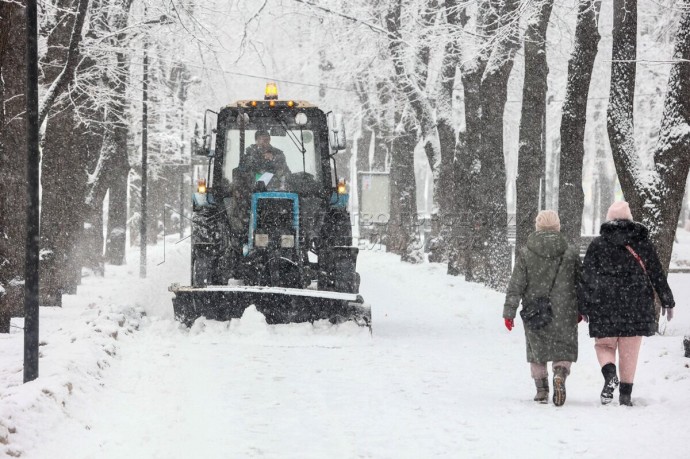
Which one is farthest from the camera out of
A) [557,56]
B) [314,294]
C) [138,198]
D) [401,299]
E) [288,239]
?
[138,198]

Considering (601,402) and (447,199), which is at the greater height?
(447,199)

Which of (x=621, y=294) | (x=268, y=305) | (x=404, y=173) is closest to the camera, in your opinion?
(x=621, y=294)

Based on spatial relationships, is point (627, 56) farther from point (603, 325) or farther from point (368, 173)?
point (368, 173)

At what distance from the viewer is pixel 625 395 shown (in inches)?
313

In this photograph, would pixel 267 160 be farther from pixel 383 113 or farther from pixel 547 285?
pixel 383 113

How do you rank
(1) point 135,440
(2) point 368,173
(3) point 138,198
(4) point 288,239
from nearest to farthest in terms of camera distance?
1. (1) point 135,440
2. (4) point 288,239
3. (2) point 368,173
4. (3) point 138,198

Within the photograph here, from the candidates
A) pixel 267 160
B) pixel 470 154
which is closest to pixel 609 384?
pixel 267 160

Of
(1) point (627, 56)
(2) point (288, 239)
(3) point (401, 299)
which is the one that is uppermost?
(1) point (627, 56)

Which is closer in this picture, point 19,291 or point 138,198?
point 19,291

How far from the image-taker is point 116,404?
763 cm

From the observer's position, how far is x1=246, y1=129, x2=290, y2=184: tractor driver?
1328cm

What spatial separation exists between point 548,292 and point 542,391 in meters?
0.84

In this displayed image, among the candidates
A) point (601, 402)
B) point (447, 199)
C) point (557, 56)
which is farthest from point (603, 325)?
point (557, 56)

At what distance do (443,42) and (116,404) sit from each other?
15.1 metres
